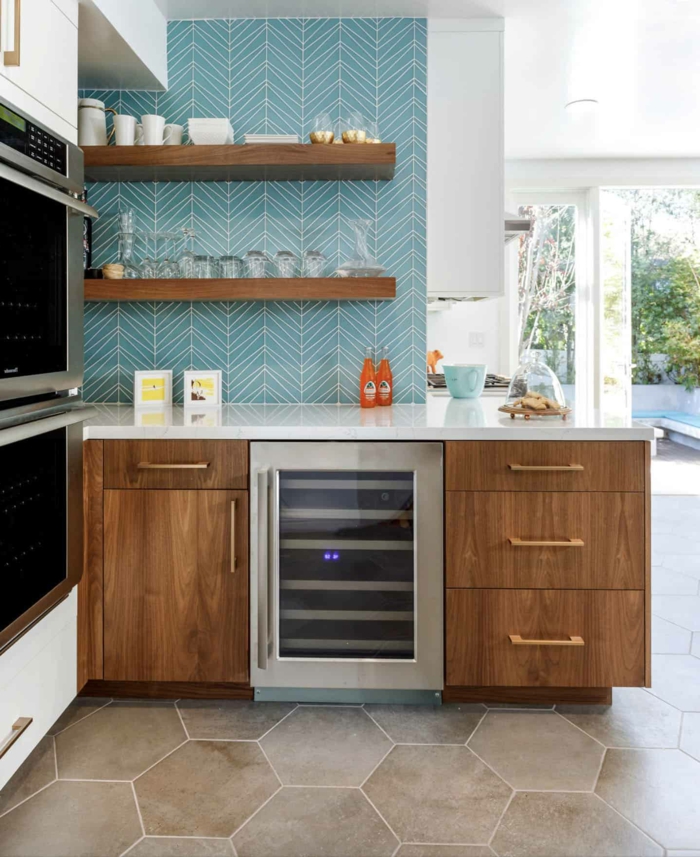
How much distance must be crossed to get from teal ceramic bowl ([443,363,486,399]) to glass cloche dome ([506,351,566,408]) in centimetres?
40

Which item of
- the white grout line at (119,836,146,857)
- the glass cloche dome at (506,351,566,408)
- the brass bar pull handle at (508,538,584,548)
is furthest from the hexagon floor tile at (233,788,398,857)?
the glass cloche dome at (506,351,566,408)

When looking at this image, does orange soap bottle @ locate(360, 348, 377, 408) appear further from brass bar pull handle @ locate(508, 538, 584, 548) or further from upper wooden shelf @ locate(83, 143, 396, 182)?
brass bar pull handle @ locate(508, 538, 584, 548)

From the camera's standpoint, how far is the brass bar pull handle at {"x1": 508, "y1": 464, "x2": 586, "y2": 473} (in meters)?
2.00

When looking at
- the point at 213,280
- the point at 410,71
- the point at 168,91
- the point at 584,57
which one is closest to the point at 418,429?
the point at 213,280

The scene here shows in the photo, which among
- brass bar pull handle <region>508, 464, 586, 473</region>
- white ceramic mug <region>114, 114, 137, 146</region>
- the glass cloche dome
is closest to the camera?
brass bar pull handle <region>508, 464, 586, 473</region>

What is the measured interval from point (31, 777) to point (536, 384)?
1.90 m

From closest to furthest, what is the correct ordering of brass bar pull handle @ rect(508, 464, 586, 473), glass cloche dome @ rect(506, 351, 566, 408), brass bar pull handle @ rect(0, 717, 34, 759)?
1. brass bar pull handle @ rect(0, 717, 34, 759)
2. brass bar pull handle @ rect(508, 464, 586, 473)
3. glass cloche dome @ rect(506, 351, 566, 408)

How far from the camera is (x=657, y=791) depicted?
171cm

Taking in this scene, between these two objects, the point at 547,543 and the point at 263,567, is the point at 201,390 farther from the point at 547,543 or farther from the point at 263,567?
the point at 547,543

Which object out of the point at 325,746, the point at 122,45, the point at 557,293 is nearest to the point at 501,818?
the point at 325,746

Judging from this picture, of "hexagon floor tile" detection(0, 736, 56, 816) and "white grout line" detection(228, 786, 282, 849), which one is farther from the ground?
"hexagon floor tile" detection(0, 736, 56, 816)

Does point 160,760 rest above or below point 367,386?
below

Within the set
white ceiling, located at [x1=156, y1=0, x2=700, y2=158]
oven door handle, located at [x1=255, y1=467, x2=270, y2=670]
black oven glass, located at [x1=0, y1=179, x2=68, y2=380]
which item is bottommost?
oven door handle, located at [x1=255, y1=467, x2=270, y2=670]

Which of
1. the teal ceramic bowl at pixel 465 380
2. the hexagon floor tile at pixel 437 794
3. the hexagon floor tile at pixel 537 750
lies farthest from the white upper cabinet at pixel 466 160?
the hexagon floor tile at pixel 437 794
